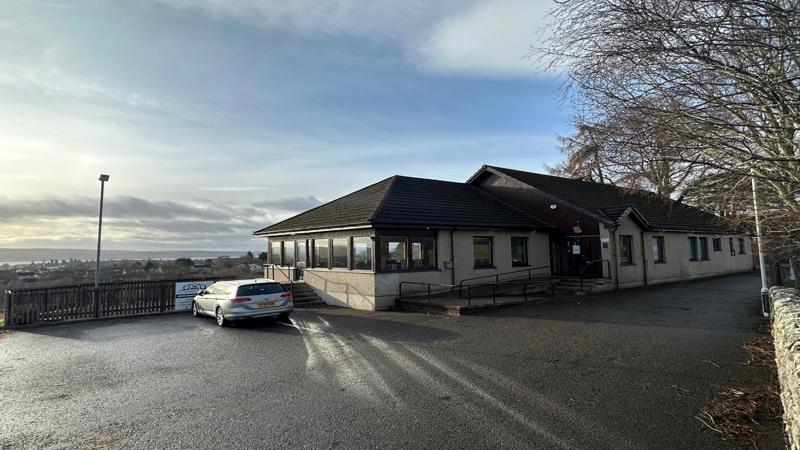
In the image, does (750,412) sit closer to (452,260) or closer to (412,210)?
(452,260)

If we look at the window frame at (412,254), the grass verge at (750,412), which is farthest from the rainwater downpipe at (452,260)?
the grass verge at (750,412)

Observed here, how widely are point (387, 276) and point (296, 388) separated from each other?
9.59 meters

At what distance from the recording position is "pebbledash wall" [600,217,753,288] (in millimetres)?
21031

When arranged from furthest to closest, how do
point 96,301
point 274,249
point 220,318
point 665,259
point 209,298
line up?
point 665,259 < point 274,249 < point 96,301 < point 209,298 < point 220,318

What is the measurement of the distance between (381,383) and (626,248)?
63.2 ft

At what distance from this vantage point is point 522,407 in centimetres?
581

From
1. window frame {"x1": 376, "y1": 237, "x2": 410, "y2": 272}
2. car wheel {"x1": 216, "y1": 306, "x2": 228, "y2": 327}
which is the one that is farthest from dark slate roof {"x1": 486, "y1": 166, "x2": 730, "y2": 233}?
car wheel {"x1": 216, "y1": 306, "x2": 228, "y2": 327}

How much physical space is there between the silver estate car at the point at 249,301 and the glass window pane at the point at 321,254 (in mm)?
4908

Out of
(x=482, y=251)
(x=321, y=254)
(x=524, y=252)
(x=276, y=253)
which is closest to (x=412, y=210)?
(x=482, y=251)

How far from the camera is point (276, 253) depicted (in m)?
23.2

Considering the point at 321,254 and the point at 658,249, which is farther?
the point at 658,249

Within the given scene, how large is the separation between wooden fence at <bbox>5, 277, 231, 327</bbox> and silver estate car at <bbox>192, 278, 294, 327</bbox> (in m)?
4.29

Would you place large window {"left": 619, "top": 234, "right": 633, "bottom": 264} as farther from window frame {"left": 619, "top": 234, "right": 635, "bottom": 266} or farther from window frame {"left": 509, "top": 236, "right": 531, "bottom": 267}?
window frame {"left": 509, "top": 236, "right": 531, "bottom": 267}

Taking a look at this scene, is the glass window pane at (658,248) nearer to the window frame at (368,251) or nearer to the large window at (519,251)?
the large window at (519,251)
